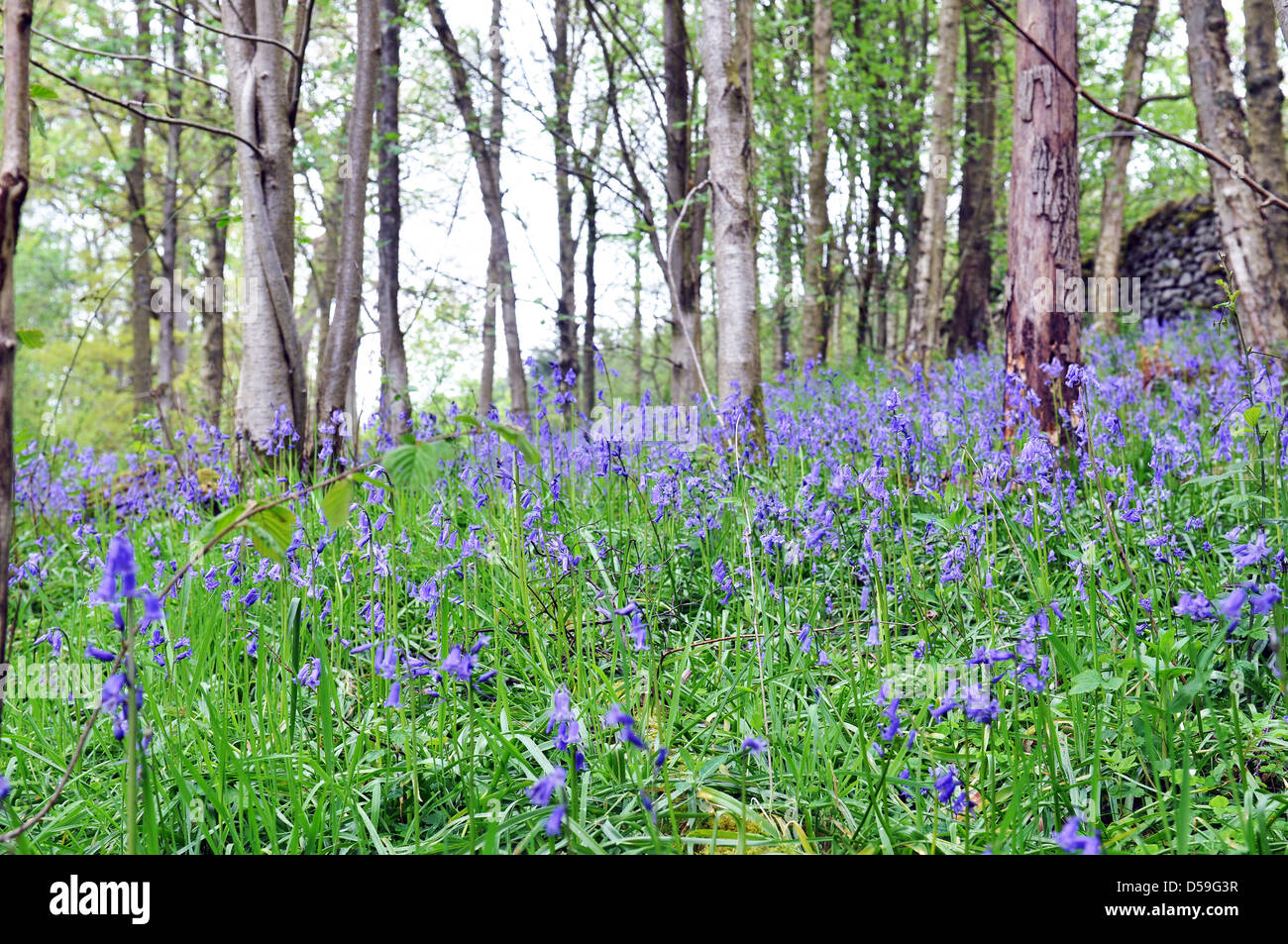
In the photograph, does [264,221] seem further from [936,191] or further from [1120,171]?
[1120,171]

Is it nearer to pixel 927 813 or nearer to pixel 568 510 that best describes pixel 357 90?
pixel 568 510

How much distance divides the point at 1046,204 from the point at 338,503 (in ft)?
13.4

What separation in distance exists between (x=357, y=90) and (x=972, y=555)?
16.0 feet

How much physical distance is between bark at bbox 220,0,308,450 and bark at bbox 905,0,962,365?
6.19 m

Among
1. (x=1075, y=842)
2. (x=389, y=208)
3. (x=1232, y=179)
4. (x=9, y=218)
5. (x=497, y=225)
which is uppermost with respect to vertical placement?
(x=497, y=225)

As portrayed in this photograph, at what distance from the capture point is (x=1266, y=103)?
7.53 metres

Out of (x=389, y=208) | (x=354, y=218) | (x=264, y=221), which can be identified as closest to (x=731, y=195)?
(x=354, y=218)

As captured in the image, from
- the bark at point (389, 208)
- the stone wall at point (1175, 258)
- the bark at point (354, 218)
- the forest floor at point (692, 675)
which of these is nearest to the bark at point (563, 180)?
the bark at point (389, 208)

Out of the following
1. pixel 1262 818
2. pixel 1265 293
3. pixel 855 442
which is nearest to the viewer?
pixel 1262 818

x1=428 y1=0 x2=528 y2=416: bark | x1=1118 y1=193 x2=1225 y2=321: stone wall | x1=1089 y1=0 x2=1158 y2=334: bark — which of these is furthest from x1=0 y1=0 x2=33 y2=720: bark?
x1=1118 y1=193 x2=1225 y2=321: stone wall

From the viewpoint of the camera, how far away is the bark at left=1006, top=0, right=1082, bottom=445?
4.04 m
